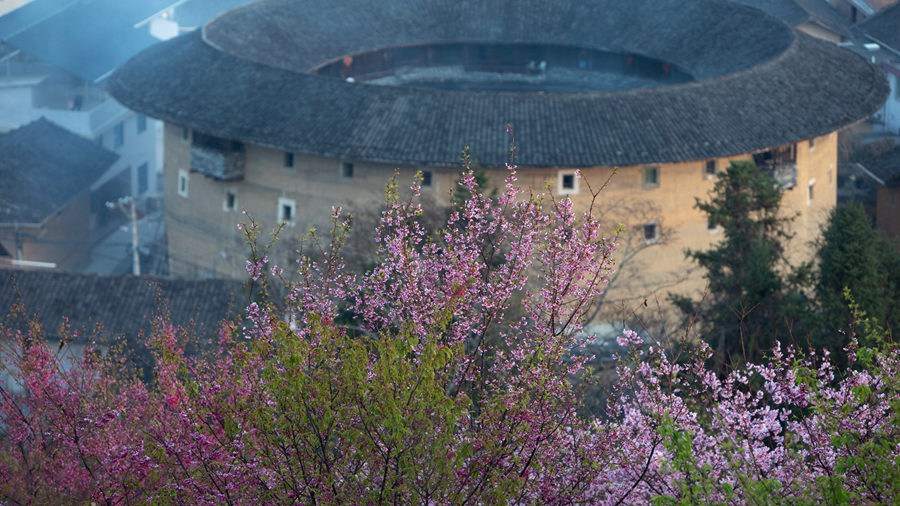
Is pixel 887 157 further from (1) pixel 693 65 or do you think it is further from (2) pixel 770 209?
(2) pixel 770 209

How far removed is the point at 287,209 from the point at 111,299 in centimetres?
553

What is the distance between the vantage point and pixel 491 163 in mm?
26047

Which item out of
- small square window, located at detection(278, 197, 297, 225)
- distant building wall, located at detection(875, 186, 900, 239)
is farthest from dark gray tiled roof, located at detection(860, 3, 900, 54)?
small square window, located at detection(278, 197, 297, 225)

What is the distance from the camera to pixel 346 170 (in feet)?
91.4

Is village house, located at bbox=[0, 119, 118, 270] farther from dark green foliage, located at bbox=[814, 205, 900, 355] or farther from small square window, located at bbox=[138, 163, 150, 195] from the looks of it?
dark green foliage, located at bbox=[814, 205, 900, 355]

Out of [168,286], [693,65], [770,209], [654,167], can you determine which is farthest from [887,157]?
[168,286]

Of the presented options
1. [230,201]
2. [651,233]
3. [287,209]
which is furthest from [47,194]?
[651,233]

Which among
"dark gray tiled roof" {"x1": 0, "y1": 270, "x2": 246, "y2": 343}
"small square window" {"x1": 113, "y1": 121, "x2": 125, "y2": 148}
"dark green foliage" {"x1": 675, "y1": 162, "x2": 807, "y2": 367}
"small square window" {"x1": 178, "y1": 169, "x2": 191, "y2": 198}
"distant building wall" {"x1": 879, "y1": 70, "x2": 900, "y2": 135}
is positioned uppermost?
"distant building wall" {"x1": 879, "y1": 70, "x2": 900, "y2": 135}

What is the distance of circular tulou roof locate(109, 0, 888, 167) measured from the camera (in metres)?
26.6

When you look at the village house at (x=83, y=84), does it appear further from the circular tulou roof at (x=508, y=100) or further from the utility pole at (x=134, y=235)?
the circular tulou roof at (x=508, y=100)

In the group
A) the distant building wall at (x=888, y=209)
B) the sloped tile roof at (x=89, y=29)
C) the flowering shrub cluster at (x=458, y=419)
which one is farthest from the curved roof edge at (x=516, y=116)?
the flowering shrub cluster at (x=458, y=419)

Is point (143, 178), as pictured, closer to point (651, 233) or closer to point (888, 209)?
point (651, 233)

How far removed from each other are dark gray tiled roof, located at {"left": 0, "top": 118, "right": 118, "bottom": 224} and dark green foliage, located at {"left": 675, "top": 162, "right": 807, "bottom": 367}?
15936mm

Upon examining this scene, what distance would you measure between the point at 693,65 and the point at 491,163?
346 inches
